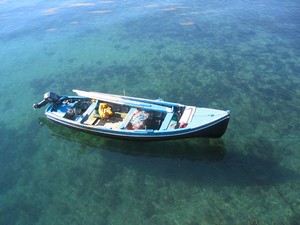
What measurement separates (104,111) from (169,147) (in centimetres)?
560

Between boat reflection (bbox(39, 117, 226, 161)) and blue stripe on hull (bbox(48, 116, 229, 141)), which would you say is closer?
blue stripe on hull (bbox(48, 116, 229, 141))

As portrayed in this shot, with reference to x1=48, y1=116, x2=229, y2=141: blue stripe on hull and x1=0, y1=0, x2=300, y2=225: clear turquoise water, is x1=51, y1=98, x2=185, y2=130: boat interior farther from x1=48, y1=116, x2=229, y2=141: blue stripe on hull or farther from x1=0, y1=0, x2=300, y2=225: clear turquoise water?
x1=0, y1=0, x2=300, y2=225: clear turquoise water

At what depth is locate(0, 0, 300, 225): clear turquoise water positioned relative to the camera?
54.8 ft

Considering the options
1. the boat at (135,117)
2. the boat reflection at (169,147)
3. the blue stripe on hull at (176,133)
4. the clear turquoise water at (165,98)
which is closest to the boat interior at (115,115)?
the boat at (135,117)

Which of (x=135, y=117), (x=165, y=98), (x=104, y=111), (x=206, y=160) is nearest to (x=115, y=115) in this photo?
(x=104, y=111)

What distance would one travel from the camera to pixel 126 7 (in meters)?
44.8

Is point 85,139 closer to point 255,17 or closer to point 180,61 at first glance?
point 180,61

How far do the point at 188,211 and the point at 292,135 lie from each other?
9.87 m

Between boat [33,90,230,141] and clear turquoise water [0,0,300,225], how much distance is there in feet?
4.98

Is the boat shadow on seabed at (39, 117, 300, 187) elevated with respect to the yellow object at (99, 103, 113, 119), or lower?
lower

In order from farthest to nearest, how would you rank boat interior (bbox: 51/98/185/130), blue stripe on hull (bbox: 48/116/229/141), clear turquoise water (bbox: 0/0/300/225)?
boat interior (bbox: 51/98/185/130)
blue stripe on hull (bbox: 48/116/229/141)
clear turquoise water (bbox: 0/0/300/225)

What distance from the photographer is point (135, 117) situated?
20.2 meters

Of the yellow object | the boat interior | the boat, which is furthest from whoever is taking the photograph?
the yellow object

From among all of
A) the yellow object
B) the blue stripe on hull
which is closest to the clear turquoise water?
the blue stripe on hull
